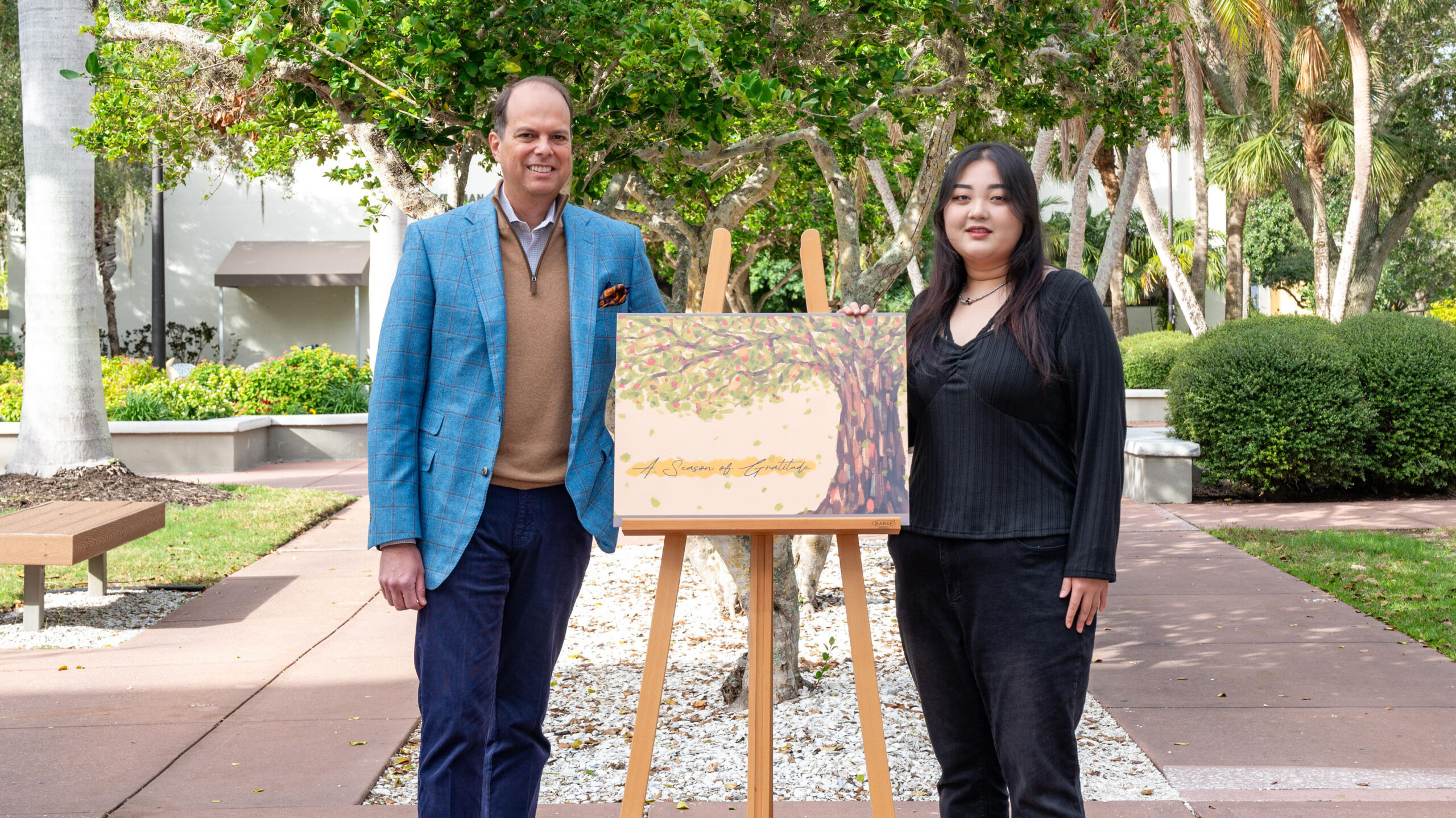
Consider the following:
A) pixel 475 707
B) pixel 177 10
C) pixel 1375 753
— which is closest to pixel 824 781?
pixel 475 707

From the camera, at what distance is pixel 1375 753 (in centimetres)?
409

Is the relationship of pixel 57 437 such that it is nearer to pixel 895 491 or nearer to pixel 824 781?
pixel 824 781

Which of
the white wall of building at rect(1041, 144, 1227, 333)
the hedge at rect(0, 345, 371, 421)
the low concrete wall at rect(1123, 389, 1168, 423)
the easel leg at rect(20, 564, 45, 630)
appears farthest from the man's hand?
the white wall of building at rect(1041, 144, 1227, 333)

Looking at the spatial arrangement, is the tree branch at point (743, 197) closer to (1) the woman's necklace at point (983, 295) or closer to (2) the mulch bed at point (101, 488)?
(1) the woman's necklace at point (983, 295)

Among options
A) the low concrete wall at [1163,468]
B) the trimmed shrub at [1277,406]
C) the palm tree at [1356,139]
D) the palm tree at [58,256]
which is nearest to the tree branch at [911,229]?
the trimmed shrub at [1277,406]

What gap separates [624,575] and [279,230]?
2293 cm

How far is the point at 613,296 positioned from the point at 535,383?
0.95 ft

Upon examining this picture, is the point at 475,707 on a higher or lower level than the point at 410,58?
lower

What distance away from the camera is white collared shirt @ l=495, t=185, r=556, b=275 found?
273 cm

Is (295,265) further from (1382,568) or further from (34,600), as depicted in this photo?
(1382,568)

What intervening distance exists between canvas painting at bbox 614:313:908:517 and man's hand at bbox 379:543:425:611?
1.59ft

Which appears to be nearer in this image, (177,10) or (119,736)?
(119,736)

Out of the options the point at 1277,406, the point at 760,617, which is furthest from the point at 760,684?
the point at 1277,406

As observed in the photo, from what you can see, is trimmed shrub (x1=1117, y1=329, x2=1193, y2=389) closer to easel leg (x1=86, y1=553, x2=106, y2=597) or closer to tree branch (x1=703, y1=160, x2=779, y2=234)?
tree branch (x1=703, y1=160, x2=779, y2=234)
